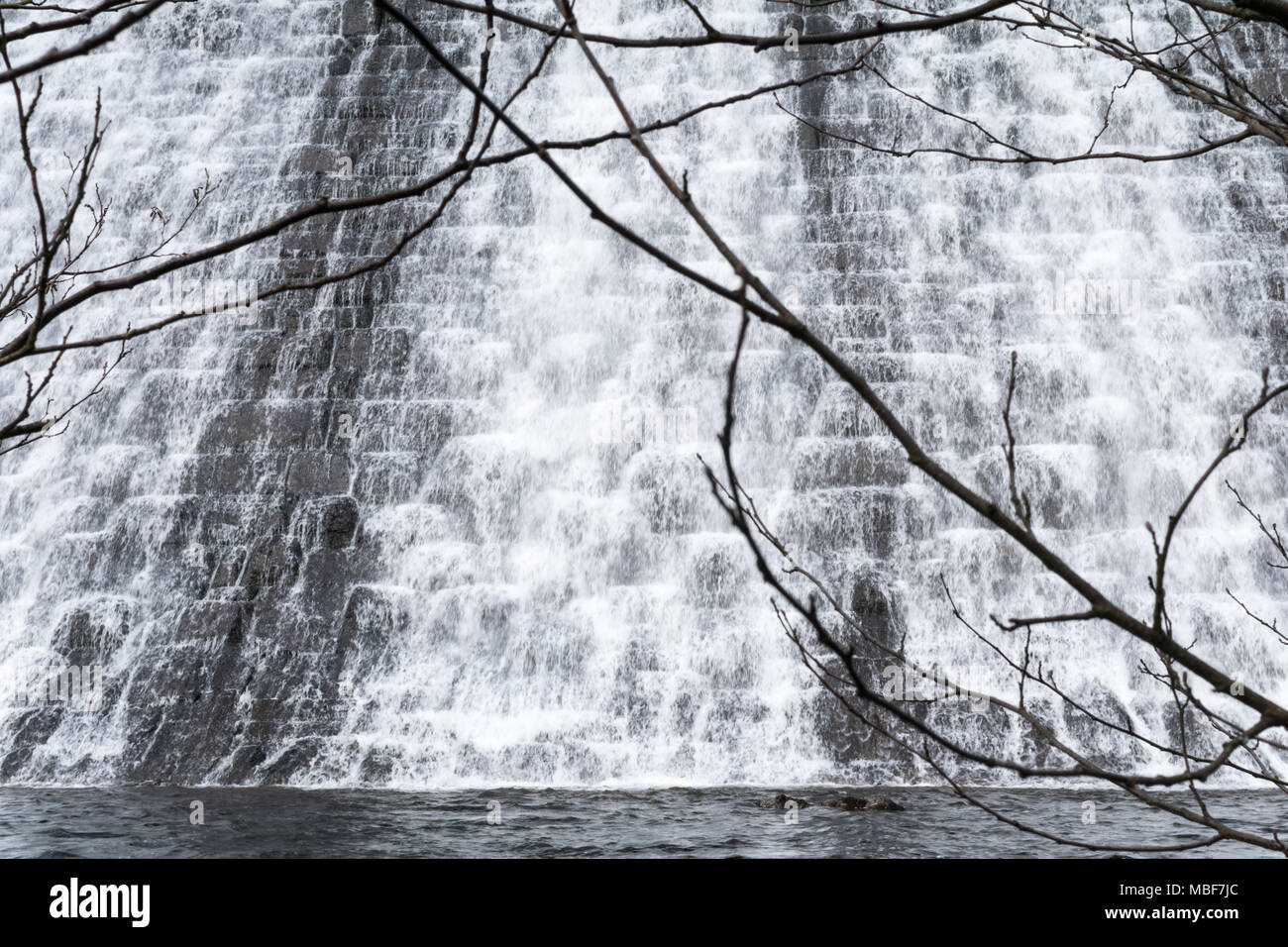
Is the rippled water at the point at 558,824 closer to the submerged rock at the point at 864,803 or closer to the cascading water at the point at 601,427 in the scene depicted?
the submerged rock at the point at 864,803

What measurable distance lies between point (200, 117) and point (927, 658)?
1026 centimetres

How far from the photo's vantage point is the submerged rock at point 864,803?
7.50 metres

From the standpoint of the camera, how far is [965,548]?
396 inches

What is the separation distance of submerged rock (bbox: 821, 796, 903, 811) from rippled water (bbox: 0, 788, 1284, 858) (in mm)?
107

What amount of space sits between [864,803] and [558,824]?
196cm

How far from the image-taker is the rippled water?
635cm

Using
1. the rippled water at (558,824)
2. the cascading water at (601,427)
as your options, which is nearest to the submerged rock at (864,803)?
the rippled water at (558,824)

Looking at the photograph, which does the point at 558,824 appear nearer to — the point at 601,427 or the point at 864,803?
the point at 864,803

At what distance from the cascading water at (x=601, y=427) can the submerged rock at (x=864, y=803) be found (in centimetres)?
82

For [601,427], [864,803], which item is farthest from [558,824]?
[601,427]

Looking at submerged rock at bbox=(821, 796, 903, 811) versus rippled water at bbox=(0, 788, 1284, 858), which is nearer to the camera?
rippled water at bbox=(0, 788, 1284, 858)

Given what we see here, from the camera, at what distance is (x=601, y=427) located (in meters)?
11.2

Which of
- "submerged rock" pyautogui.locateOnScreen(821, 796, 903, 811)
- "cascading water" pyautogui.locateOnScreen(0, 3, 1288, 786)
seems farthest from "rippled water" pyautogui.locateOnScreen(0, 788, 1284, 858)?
"cascading water" pyautogui.locateOnScreen(0, 3, 1288, 786)

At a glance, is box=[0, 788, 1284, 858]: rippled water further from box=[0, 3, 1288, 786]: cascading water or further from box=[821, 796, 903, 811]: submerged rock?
box=[0, 3, 1288, 786]: cascading water
